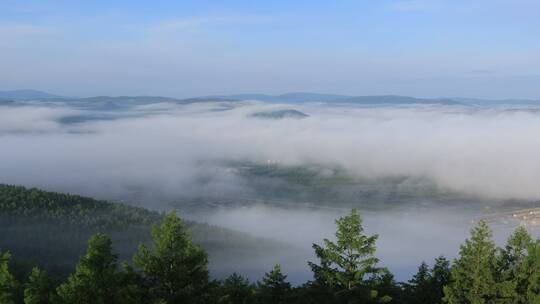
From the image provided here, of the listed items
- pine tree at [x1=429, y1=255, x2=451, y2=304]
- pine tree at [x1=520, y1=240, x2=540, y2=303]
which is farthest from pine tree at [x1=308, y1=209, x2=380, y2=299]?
pine tree at [x1=520, y1=240, x2=540, y2=303]

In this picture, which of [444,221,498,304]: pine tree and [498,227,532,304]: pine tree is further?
[444,221,498,304]: pine tree

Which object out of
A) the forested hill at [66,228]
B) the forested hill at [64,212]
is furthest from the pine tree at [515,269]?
the forested hill at [64,212]

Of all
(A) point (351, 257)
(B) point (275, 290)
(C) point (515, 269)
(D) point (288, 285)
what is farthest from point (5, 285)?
(C) point (515, 269)

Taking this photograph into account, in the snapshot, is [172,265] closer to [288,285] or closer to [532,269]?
[288,285]

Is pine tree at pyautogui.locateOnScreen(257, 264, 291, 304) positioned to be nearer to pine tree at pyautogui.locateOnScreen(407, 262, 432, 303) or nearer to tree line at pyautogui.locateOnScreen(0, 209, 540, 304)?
tree line at pyautogui.locateOnScreen(0, 209, 540, 304)

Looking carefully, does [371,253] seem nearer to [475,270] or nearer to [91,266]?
[475,270]

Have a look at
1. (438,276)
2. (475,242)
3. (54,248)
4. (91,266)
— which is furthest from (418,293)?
(54,248)
